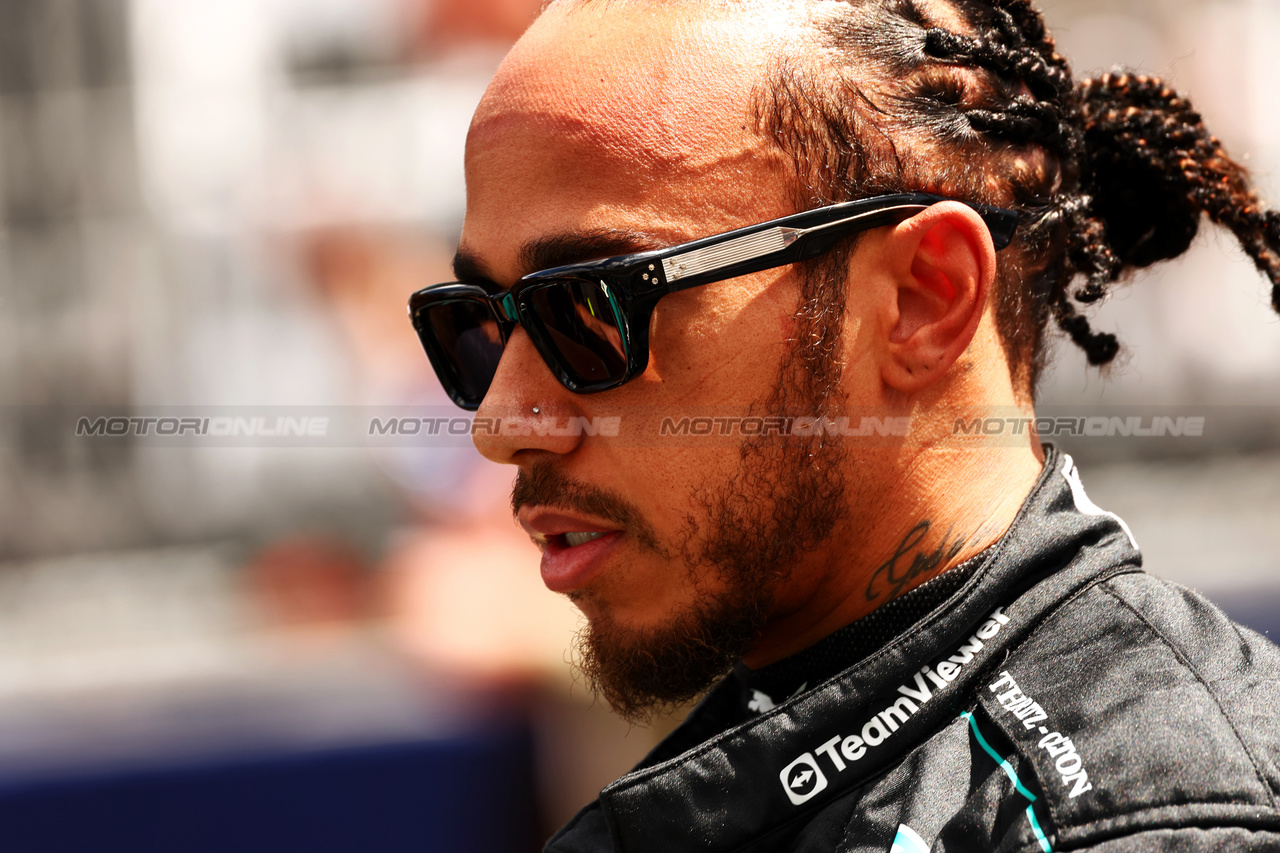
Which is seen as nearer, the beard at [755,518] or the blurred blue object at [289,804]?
the beard at [755,518]

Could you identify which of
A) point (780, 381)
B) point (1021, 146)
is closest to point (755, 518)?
point (780, 381)

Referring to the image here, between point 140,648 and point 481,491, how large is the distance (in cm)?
170

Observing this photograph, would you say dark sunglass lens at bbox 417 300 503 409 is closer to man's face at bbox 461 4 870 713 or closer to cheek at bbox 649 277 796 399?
man's face at bbox 461 4 870 713

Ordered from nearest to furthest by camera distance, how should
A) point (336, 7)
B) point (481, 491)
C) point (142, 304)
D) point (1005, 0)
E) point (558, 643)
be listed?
point (1005, 0) < point (558, 643) < point (481, 491) < point (142, 304) < point (336, 7)

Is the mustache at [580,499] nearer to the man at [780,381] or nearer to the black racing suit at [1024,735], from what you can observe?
the man at [780,381]

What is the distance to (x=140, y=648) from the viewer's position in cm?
472

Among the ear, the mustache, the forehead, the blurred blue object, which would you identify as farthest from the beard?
the blurred blue object

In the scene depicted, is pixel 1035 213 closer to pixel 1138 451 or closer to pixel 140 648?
pixel 140 648

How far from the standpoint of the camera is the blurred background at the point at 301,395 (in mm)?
4121

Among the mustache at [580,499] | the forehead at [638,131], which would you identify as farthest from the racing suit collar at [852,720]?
the forehead at [638,131]

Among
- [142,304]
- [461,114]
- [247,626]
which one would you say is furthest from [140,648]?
[461,114]

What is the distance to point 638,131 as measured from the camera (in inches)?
68.3

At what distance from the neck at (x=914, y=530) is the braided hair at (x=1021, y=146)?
0.24 meters

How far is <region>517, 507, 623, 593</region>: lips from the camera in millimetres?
1811
